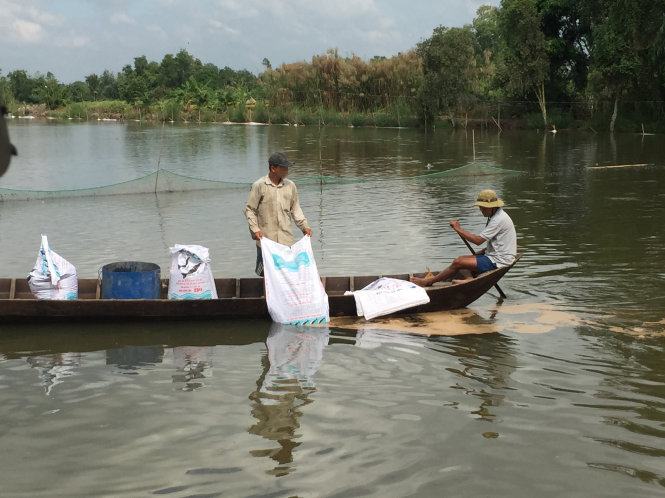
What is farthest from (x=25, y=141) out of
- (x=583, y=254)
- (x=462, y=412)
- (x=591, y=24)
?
(x=462, y=412)

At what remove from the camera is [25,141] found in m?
39.5

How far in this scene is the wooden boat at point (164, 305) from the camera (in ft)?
25.3

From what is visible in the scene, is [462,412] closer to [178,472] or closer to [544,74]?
[178,472]

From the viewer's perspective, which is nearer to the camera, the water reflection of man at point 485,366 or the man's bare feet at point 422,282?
the water reflection of man at point 485,366

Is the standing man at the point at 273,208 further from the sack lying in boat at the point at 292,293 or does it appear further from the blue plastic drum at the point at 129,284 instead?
the blue plastic drum at the point at 129,284

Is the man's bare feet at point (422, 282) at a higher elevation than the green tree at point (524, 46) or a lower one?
lower

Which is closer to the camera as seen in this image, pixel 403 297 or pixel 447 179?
pixel 403 297

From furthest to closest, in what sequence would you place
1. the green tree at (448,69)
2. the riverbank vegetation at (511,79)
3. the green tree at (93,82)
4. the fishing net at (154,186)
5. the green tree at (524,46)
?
the green tree at (93,82) < the green tree at (448,69) < the green tree at (524,46) < the riverbank vegetation at (511,79) < the fishing net at (154,186)

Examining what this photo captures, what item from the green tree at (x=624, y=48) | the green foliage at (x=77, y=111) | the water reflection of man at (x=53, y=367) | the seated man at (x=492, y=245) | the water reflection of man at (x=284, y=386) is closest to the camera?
the water reflection of man at (x=284, y=386)

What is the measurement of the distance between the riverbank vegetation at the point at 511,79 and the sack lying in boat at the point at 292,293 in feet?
86.8

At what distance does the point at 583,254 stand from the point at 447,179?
9.79 m

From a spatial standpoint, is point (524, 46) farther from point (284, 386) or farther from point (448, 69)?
point (284, 386)

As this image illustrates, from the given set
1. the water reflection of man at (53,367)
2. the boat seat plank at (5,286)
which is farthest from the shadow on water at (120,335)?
the boat seat plank at (5,286)

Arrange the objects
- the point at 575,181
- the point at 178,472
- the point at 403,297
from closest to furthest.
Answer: the point at 178,472 < the point at 403,297 < the point at 575,181
